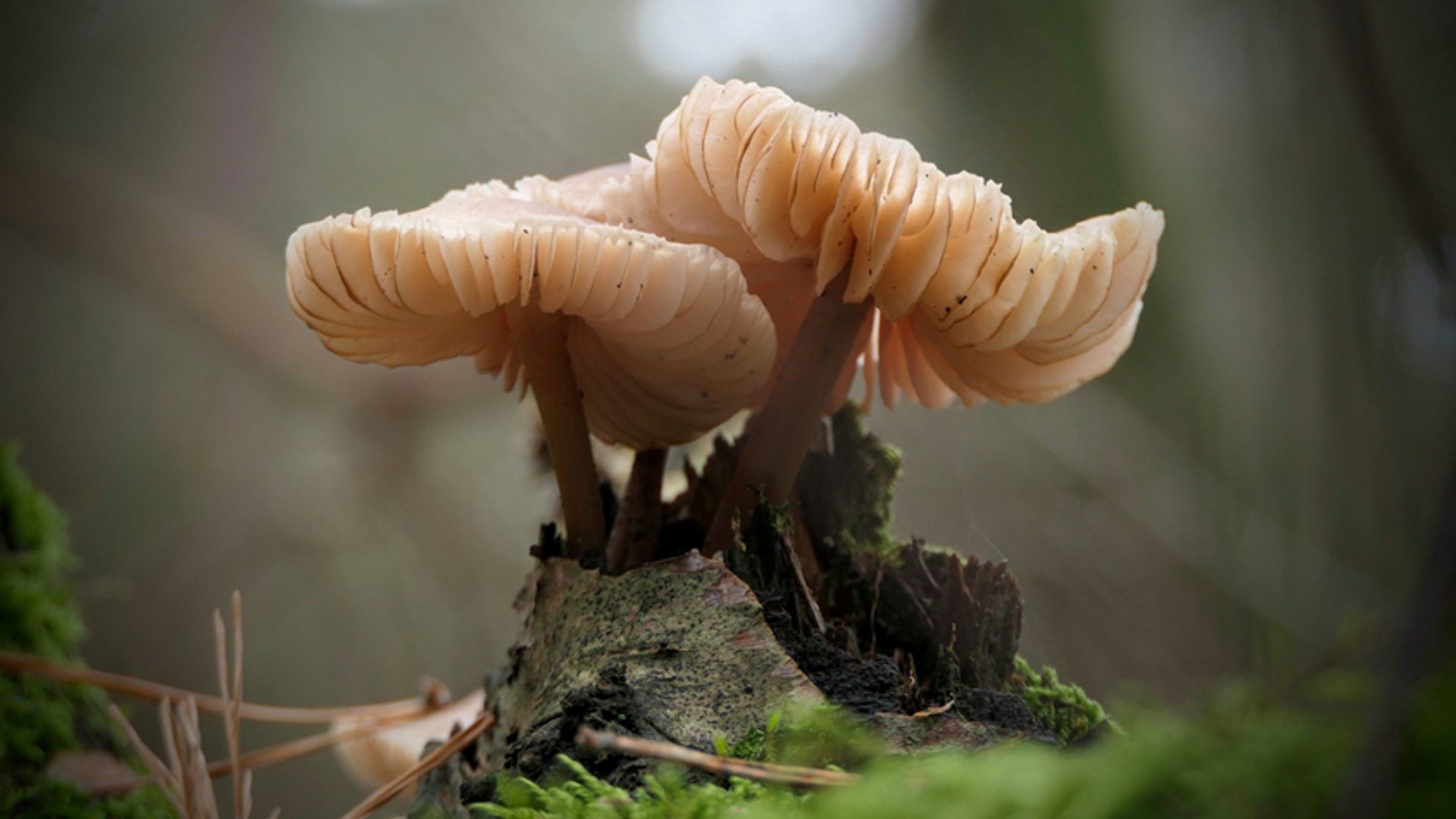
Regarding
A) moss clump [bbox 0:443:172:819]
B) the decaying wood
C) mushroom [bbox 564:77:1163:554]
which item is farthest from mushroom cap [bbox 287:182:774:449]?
moss clump [bbox 0:443:172:819]

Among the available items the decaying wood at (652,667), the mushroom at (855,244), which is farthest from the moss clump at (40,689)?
the mushroom at (855,244)

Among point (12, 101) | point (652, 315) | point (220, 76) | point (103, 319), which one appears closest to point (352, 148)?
point (220, 76)

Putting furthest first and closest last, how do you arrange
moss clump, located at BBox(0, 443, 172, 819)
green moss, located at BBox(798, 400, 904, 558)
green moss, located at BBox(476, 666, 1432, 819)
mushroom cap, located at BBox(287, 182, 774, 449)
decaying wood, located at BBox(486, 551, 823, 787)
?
green moss, located at BBox(798, 400, 904, 558)
moss clump, located at BBox(0, 443, 172, 819)
mushroom cap, located at BBox(287, 182, 774, 449)
decaying wood, located at BBox(486, 551, 823, 787)
green moss, located at BBox(476, 666, 1432, 819)

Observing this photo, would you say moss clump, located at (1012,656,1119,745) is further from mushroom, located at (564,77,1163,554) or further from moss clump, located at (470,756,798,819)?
moss clump, located at (470,756,798,819)

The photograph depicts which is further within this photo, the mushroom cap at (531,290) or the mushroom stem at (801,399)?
the mushroom stem at (801,399)

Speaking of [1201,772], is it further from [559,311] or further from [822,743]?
[559,311]

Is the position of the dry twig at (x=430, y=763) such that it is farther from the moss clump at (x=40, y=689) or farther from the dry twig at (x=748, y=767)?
the dry twig at (x=748, y=767)
